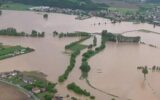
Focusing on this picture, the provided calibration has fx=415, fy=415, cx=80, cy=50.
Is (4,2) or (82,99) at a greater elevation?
(4,2)

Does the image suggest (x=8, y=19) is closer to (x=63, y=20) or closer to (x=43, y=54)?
(x=63, y=20)

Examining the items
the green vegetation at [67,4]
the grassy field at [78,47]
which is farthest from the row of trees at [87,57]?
the green vegetation at [67,4]

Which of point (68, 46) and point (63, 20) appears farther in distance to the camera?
point (63, 20)

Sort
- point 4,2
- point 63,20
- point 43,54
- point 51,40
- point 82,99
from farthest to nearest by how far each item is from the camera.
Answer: point 4,2, point 63,20, point 51,40, point 43,54, point 82,99

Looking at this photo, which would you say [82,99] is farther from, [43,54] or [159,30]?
[159,30]

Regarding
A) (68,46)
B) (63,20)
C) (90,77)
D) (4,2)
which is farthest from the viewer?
(4,2)

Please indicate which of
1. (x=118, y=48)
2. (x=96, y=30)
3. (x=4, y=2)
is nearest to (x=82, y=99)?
(x=118, y=48)

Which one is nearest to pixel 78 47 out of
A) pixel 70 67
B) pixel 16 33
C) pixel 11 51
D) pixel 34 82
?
pixel 11 51
